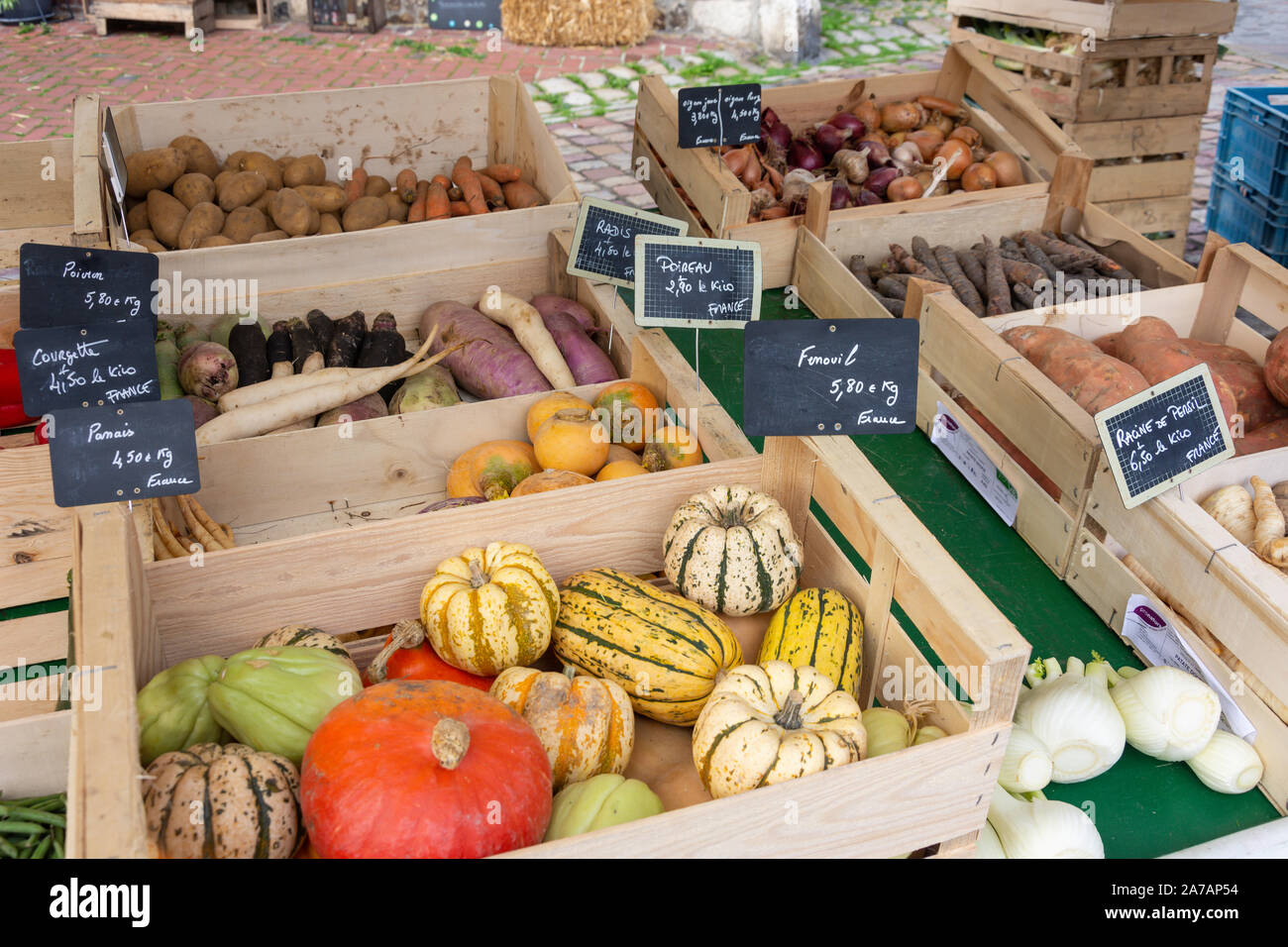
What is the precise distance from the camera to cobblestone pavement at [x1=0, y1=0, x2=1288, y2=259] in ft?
27.2

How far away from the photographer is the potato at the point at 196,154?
4.35 metres

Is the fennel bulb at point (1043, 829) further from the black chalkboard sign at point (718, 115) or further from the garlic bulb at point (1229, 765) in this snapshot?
the black chalkboard sign at point (718, 115)

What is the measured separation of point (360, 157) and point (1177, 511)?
381 centimetres

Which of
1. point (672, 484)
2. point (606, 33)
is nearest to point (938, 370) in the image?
point (672, 484)

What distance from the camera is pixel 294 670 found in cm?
188

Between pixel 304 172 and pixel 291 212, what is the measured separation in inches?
17.4

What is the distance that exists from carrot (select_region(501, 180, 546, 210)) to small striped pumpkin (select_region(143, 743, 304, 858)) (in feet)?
9.65

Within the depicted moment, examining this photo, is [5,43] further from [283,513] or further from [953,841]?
[953,841]

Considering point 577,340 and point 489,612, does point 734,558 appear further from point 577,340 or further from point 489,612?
Answer: point 577,340

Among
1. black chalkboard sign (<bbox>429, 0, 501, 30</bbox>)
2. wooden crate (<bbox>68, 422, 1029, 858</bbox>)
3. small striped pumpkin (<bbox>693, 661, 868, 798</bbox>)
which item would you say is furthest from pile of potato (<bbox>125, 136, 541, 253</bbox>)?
black chalkboard sign (<bbox>429, 0, 501, 30</bbox>)

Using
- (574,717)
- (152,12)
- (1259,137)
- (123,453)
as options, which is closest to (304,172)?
(123,453)

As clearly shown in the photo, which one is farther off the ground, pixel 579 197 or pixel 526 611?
pixel 579 197
